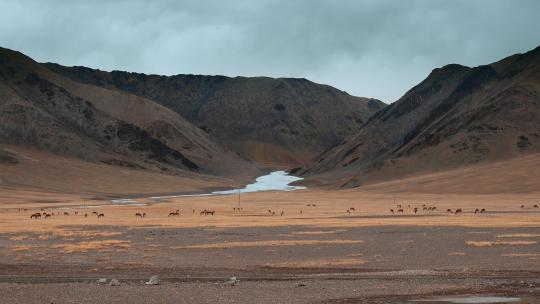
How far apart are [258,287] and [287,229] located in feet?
92.0

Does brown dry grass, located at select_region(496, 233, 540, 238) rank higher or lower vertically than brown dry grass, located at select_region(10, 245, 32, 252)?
higher

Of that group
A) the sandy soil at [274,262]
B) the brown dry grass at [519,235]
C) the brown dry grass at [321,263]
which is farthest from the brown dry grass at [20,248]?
the brown dry grass at [519,235]

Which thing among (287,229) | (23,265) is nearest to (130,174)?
(287,229)

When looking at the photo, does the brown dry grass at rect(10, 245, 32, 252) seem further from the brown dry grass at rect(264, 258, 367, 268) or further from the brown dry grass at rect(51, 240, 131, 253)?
the brown dry grass at rect(264, 258, 367, 268)

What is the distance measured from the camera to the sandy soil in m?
22.5

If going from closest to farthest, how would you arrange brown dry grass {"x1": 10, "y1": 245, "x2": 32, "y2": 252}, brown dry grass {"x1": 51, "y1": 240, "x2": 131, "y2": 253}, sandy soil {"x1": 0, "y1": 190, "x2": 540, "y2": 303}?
sandy soil {"x1": 0, "y1": 190, "x2": 540, "y2": 303}
brown dry grass {"x1": 51, "y1": 240, "x2": 131, "y2": 253}
brown dry grass {"x1": 10, "y1": 245, "x2": 32, "y2": 252}

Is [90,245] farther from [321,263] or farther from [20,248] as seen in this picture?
[321,263]

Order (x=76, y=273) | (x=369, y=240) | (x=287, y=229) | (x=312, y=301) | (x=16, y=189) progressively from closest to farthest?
(x=312, y=301)
(x=76, y=273)
(x=369, y=240)
(x=287, y=229)
(x=16, y=189)

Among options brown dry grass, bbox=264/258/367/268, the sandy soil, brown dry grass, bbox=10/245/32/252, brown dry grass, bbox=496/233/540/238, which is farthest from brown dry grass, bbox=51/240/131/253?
brown dry grass, bbox=496/233/540/238

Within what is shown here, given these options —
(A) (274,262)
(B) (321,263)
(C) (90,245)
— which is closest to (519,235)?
(B) (321,263)

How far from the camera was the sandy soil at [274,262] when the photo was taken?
2250cm

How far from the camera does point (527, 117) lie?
177m

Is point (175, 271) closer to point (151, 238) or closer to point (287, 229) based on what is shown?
point (151, 238)

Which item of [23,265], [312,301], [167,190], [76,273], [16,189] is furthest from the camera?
[167,190]
